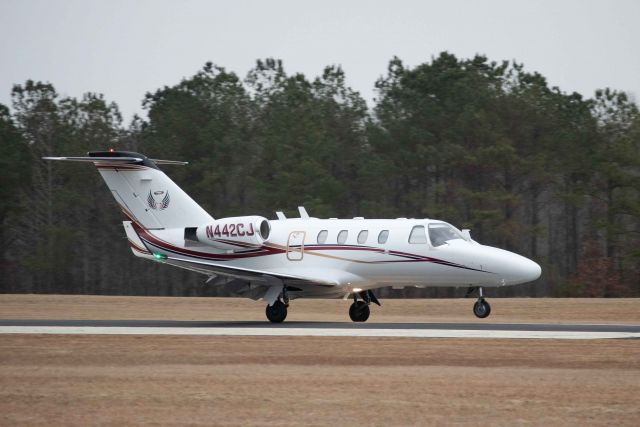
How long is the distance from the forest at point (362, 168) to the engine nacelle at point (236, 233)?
93.2ft

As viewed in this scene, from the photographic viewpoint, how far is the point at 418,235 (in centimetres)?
2703

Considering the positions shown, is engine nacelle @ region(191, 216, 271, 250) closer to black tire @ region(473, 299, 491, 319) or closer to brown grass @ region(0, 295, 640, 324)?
brown grass @ region(0, 295, 640, 324)

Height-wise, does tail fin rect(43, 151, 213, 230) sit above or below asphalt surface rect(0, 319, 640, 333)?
above

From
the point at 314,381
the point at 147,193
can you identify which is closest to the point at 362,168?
the point at 147,193

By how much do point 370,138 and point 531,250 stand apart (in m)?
11.3

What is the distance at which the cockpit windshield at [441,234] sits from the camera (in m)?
26.9

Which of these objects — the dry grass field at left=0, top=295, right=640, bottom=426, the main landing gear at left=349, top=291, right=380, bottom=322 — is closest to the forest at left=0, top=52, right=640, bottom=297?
the main landing gear at left=349, top=291, right=380, bottom=322

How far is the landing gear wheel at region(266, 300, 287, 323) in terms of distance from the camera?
27.7 meters

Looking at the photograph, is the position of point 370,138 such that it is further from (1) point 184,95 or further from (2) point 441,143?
(1) point 184,95

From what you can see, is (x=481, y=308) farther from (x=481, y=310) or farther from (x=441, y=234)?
(x=441, y=234)

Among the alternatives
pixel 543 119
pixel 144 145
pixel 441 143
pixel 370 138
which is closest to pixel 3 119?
pixel 144 145

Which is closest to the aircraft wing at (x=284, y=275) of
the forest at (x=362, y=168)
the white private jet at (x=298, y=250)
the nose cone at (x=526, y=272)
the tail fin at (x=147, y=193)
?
the white private jet at (x=298, y=250)

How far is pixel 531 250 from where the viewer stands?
61812 millimetres

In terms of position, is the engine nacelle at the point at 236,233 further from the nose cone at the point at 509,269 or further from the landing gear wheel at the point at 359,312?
the nose cone at the point at 509,269
